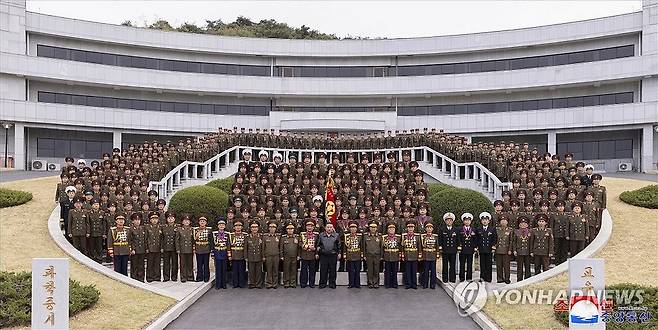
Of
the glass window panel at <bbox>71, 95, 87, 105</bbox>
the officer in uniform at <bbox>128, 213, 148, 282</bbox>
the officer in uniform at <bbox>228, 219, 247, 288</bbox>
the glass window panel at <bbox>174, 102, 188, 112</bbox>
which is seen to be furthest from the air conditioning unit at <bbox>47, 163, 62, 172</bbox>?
the officer in uniform at <bbox>228, 219, 247, 288</bbox>

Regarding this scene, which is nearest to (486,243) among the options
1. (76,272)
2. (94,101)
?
(76,272)

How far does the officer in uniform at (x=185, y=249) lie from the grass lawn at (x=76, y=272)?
1.72m

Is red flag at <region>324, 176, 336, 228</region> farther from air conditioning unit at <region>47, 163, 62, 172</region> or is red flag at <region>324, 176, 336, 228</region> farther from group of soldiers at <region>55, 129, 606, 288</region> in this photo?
air conditioning unit at <region>47, 163, 62, 172</region>

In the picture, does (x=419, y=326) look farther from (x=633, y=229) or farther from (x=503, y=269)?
(x=633, y=229)

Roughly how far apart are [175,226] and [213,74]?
2967cm

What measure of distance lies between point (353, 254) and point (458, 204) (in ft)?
14.2

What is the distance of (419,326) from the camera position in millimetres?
10336

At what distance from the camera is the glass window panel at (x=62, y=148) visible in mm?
38906

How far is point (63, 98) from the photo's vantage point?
39.4m

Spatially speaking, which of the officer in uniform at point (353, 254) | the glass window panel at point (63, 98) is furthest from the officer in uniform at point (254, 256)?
the glass window panel at point (63, 98)

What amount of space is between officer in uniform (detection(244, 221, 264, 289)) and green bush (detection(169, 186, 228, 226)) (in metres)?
3.85

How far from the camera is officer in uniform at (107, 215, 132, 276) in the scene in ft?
45.1

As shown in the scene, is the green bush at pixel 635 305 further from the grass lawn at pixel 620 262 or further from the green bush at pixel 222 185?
the green bush at pixel 222 185

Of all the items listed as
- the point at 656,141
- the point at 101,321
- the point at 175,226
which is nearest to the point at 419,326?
the point at 101,321
